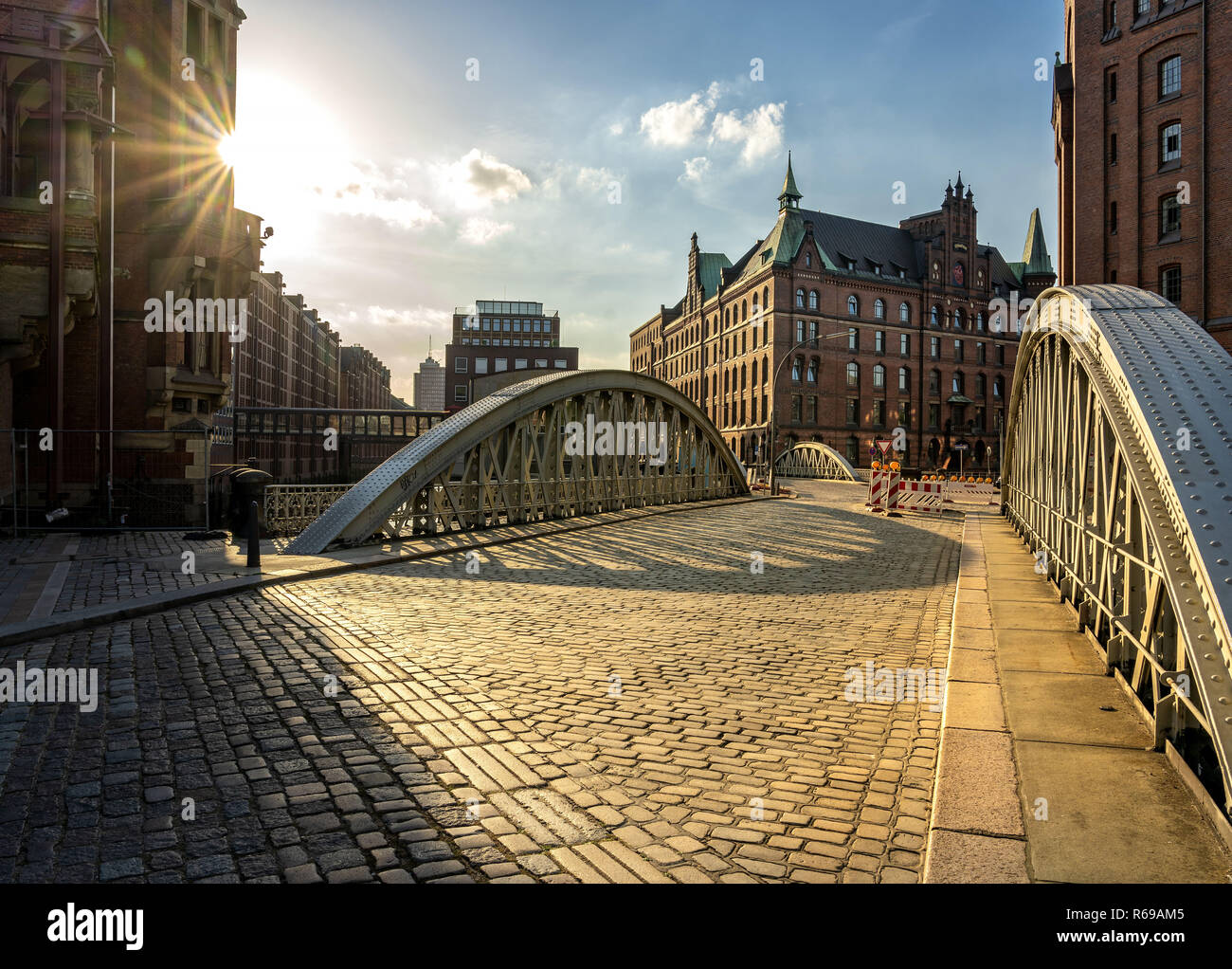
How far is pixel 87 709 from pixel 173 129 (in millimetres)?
20559

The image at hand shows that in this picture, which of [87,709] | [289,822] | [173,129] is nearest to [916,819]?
[289,822]

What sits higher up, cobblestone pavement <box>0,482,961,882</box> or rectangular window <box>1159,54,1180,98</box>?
rectangular window <box>1159,54,1180,98</box>

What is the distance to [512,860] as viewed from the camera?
9.83ft

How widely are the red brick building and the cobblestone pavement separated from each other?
260 ft

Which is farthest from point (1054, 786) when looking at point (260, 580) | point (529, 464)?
point (529, 464)

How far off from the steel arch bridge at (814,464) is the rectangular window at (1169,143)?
809 inches

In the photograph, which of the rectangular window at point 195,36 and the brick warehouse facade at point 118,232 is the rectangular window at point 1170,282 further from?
the rectangular window at point 195,36

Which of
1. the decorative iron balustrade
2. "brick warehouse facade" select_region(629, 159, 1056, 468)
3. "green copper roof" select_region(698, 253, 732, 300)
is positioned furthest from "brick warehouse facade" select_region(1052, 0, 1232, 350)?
"green copper roof" select_region(698, 253, 732, 300)

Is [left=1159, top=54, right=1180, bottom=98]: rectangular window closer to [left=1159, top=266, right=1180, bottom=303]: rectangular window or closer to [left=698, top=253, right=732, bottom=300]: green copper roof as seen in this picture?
[left=1159, top=266, right=1180, bottom=303]: rectangular window

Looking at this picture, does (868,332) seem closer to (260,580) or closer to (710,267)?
(710,267)

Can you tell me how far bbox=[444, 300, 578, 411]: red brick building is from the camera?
300ft

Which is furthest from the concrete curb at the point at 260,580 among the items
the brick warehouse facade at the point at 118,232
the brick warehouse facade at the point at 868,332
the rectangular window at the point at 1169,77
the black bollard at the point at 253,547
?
the brick warehouse facade at the point at 868,332

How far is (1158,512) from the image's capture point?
3.95 meters

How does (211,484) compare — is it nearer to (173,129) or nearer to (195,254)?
(195,254)
